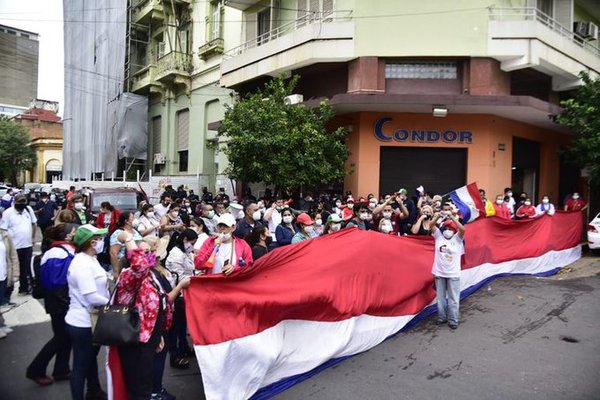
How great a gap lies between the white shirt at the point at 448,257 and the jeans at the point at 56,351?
4.80 metres

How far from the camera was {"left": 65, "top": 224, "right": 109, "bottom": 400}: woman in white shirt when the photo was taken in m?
4.06

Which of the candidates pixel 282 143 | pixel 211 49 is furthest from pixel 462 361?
pixel 211 49

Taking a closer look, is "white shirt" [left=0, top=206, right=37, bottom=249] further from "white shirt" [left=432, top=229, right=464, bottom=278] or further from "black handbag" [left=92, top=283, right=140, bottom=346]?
"white shirt" [left=432, top=229, right=464, bottom=278]

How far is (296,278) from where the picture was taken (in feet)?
16.6

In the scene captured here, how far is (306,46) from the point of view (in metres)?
15.1

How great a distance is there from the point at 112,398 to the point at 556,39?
16447 mm

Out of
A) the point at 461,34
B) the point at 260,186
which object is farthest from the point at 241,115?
Answer: the point at 461,34

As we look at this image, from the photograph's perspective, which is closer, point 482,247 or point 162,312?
point 162,312

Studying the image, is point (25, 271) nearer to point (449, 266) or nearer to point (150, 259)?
point (150, 259)

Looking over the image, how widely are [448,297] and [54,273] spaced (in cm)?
512

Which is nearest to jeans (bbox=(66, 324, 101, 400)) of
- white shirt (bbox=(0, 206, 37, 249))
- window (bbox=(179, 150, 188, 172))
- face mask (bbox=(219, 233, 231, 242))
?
face mask (bbox=(219, 233, 231, 242))

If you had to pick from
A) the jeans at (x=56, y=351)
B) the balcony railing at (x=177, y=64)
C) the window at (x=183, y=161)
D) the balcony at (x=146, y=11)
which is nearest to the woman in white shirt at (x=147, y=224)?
the jeans at (x=56, y=351)

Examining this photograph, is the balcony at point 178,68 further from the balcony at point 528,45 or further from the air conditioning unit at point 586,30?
the air conditioning unit at point 586,30

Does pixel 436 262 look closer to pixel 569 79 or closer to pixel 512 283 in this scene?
pixel 512 283
